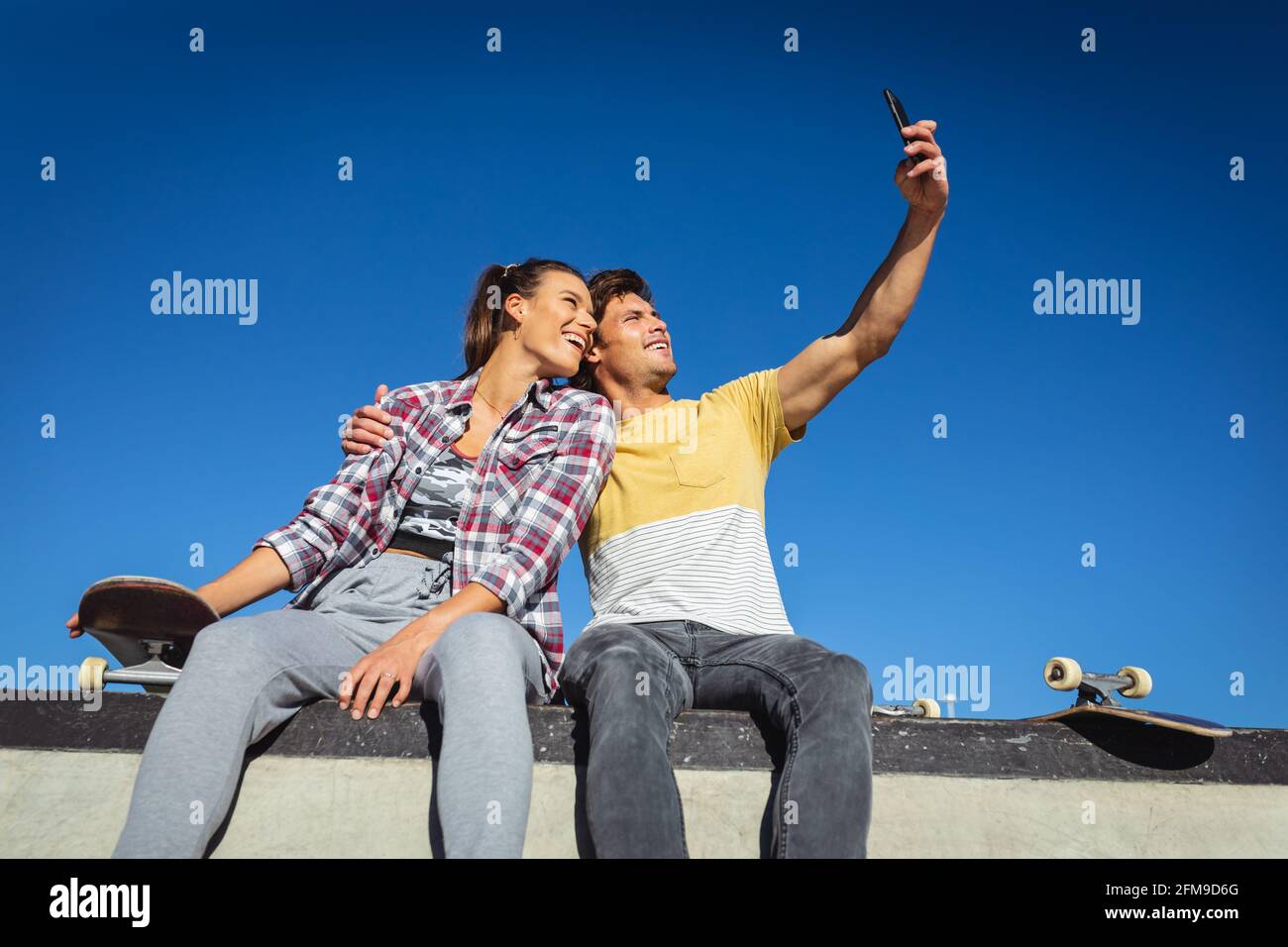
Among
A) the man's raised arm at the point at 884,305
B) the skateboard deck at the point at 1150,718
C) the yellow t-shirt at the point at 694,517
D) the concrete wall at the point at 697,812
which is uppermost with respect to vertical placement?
the man's raised arm at the point at 884,305

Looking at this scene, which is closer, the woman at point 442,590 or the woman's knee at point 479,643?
the woman at point 442,590

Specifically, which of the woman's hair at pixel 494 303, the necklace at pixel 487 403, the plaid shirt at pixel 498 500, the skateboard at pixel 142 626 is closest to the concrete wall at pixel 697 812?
the skateboard at pixel 142 626

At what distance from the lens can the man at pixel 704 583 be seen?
6.32ft

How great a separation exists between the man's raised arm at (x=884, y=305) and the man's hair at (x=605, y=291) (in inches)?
37.1

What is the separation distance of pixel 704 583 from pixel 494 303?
1.74 metres

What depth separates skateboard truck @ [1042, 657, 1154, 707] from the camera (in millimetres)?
2660

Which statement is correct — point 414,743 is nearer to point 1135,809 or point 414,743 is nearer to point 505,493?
point 505,493

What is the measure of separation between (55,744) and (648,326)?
2.56 m

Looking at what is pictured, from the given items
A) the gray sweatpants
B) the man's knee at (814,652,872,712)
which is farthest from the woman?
the man's knee at (814,652,872,712)

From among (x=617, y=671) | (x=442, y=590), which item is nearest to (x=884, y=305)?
(x=617, y=671)

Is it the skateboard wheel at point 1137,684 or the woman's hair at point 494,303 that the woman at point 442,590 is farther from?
the skateboard wheel at point 1137,684

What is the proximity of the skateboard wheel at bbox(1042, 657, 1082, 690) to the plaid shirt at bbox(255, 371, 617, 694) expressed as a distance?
5.12 feet

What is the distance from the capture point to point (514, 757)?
1832 mm

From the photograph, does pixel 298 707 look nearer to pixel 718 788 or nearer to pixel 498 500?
pixel 498 500
